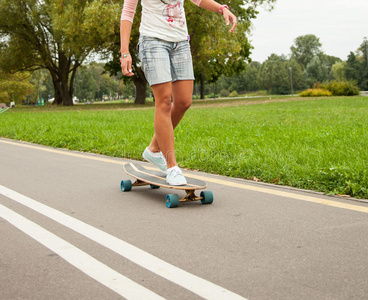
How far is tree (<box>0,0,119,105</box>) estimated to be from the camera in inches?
1107

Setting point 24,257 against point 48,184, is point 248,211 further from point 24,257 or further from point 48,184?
point 48,184

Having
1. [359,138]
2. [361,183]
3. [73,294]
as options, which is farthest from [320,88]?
[73,294]

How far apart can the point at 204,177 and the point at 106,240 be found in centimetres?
256

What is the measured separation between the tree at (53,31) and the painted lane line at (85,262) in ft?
81.5

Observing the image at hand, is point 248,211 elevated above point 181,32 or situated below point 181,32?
below

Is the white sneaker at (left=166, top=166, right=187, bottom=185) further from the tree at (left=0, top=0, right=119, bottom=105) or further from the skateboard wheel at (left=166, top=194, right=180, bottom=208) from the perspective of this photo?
the tree at (left=0, top=0, right=119, bottom=105)

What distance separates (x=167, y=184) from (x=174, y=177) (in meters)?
0.11

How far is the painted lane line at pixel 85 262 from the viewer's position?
2.37 m

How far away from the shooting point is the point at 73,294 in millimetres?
2357

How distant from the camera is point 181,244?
10.2 ft

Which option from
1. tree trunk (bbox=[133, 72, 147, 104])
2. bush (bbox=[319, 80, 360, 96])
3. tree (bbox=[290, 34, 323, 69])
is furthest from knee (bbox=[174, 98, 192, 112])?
tree (bbox=[290, 34, 323, 69])

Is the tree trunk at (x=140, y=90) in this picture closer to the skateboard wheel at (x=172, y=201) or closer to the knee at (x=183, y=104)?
the knee at (x=183, y=104)

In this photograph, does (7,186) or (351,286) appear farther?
(7,186)

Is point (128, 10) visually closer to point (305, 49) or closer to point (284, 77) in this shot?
point (284, 77)
